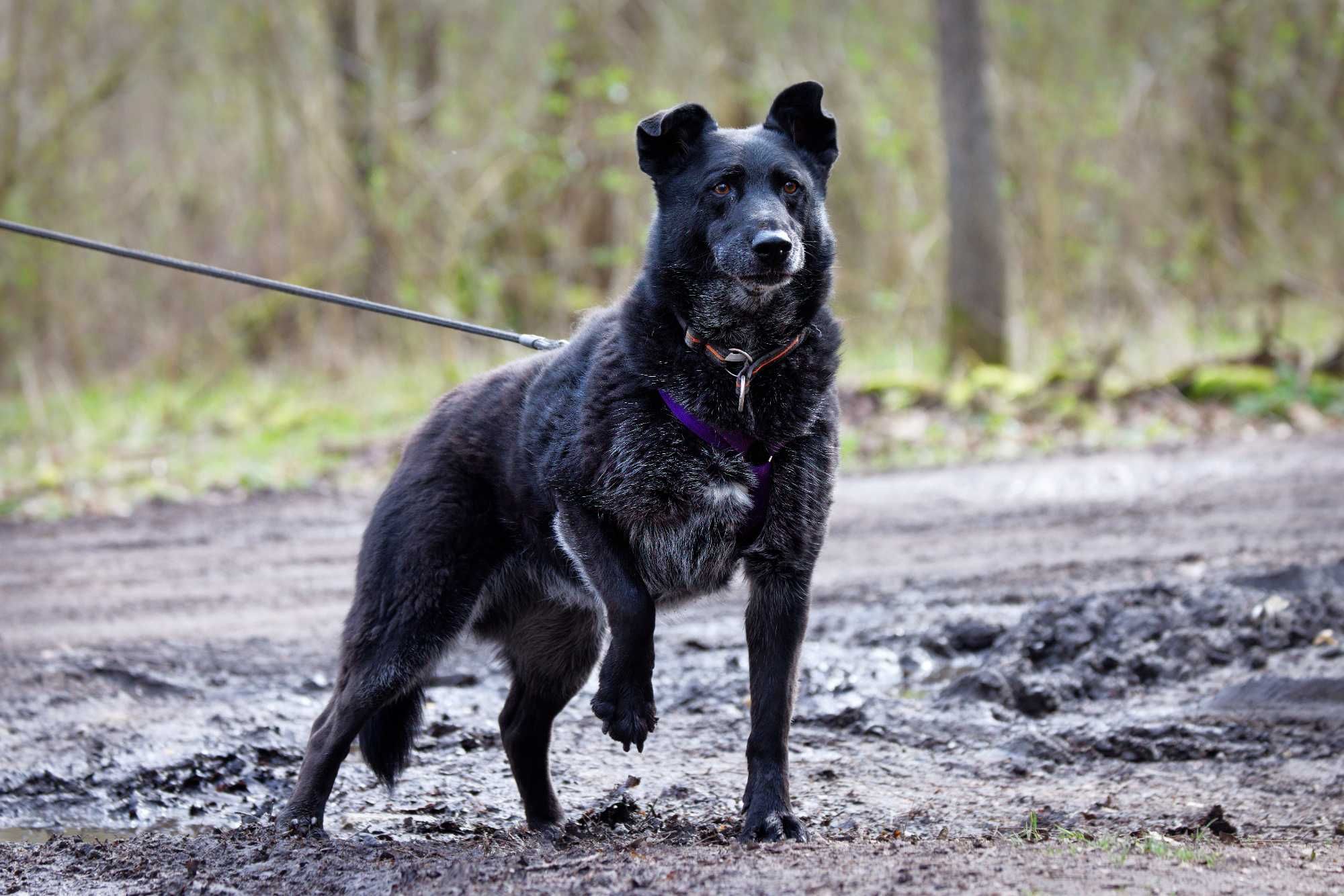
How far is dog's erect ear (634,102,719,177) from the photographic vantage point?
13.0 ft

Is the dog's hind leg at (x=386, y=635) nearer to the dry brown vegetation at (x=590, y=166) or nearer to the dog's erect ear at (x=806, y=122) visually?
the dog's erect ear at (x=806, y=122)

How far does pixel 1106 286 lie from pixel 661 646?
12.1m

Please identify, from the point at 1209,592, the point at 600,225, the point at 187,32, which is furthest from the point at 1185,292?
the point at 187,32

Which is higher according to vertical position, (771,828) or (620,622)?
(620,622)

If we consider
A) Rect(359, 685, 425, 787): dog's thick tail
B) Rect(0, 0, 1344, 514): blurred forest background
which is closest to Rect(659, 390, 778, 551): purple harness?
Rect(359, 685, 425, 787): dog's thick tail

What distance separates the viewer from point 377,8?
16734 millimetres

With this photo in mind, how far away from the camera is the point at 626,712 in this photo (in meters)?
3.63

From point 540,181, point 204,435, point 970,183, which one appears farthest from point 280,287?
point 540,181

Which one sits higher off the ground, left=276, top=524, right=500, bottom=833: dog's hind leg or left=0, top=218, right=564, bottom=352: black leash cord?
left=0, top=218, right=564, bottom=352: black leash cord

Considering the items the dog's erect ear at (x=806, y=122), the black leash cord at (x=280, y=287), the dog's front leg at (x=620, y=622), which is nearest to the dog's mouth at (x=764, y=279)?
the dog's erect ear at (x=806, y=122)

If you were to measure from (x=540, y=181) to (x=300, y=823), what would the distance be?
13512 mm

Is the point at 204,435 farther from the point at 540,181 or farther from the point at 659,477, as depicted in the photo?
the point at 659,477

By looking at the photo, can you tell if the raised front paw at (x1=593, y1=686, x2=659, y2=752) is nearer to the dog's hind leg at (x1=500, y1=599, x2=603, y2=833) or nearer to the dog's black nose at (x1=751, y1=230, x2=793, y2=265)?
the dog's hind leg at (x1=500, y1=599, x2=603, y2=833)

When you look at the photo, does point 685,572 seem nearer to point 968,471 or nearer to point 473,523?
point 473,523
